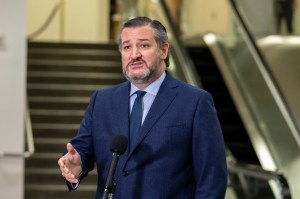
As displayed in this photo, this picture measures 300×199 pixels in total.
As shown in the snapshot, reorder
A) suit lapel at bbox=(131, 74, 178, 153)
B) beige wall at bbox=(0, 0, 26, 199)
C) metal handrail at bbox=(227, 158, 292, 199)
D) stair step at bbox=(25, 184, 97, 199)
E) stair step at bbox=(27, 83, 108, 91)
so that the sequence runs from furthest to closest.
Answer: stair step at bbox=(27, 83, 108, 91) → stair step at bbox=(25, 184, 97, 199) → beige wall at bbox=(0, 0, 26, 199) → metal handrail at bbox=(227, 158, 292, 199) → suit lapel at bbox=(131, 74, 178, 153)

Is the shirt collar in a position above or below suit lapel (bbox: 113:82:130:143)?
above

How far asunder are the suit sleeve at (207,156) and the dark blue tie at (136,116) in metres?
0.20

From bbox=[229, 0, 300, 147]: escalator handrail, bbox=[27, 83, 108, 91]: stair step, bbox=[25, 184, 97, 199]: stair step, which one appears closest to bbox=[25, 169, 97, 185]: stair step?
bbox=[25, 184, 97, 199]: stair step

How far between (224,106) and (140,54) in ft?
23.0

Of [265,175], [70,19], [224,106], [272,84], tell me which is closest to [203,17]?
[224,106]

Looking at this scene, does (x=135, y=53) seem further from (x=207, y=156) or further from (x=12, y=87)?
(x=12, y=87)

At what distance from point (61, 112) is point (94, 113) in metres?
6.96

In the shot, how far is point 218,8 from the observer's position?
10.8 m

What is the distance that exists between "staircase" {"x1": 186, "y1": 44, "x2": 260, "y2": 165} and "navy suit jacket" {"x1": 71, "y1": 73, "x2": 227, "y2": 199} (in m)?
5.79

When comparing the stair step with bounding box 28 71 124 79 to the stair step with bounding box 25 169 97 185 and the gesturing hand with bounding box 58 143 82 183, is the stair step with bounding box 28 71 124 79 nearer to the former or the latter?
the stair step with bounding box 25 169 97 185

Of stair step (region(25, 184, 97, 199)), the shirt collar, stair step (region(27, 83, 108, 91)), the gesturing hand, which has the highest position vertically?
stair step (region(27, 83, 108, 91))

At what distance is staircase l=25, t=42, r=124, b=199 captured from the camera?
8227mm

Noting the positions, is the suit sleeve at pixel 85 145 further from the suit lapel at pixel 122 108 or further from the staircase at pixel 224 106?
the staircase at pixel 224 106

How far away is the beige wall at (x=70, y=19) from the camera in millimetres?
14625
